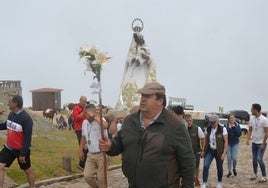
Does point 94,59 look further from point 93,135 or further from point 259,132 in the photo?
point 259,132

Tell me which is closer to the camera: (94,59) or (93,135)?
(94,59)

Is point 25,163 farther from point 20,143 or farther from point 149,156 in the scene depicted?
point 149,156

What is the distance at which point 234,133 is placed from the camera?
1277cm

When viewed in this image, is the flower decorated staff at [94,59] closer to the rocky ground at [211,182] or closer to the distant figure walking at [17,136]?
the distant figure walking at [17,136]

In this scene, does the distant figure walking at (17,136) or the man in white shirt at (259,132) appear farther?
the man in white shirt at (259,132)

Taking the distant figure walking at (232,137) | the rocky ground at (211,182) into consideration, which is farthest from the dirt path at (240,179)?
the distant figure walking at (232,137)

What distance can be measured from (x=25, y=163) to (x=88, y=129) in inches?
52.6

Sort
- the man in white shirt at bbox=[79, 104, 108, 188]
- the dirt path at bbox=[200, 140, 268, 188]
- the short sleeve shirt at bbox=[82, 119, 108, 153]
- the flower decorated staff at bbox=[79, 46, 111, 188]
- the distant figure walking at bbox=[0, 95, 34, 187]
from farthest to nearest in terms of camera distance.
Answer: the dirt path at bbox=[200, 140, 268, 188] → the short sleeve shirt at bbox=[82, 119, 108, 153] → the man in white shirt at bbox=[79, 104, 108, 188] → the distant figure walking at bbox=[0, 95, 34, 187] → the flower decorated staff at bbox=[79, 46, 111, 188]

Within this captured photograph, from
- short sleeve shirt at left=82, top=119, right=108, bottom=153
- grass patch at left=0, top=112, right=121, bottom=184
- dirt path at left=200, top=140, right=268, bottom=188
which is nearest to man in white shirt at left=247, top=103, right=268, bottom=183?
dirt path at left=200, top=140, right=268, bottom=188

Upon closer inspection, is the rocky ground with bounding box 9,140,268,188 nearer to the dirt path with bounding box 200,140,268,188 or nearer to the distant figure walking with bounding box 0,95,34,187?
the dirt path with bounding box 200,140,268,188

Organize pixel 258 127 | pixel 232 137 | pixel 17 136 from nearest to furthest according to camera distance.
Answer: pixel 17 136, pixel 258 127, pixel 232 137

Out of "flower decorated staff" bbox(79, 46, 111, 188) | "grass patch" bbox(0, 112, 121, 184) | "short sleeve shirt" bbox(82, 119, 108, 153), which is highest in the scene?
"flower decorated staff" bbox(79, 46, 111, 188)

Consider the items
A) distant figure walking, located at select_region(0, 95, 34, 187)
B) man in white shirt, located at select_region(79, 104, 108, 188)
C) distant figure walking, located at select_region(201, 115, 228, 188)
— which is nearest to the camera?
distant figure walking, located at select_region(0, 95, 34, 187)

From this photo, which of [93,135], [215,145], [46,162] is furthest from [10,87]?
[93,135]
